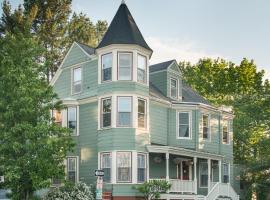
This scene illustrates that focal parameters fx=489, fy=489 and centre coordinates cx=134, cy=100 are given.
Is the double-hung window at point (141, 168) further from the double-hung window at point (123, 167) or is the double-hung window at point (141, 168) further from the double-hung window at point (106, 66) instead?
the double-hung window at point (106, 66)

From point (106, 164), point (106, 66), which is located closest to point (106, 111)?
point (106, 66)

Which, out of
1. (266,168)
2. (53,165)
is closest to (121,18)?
(53,165)

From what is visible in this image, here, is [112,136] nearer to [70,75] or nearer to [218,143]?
[70,75]

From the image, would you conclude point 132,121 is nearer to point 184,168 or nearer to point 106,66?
point 106,66

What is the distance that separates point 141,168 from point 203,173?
7826 mm

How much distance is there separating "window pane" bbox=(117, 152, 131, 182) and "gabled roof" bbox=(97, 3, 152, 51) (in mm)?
6806

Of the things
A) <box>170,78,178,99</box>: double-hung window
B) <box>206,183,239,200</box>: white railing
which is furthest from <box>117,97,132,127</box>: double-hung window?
<box>206,183,239,200</box>: white railing

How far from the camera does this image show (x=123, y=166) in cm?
2867

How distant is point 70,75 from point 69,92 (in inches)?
Answer: 47.2

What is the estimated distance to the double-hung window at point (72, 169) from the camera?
3177cm

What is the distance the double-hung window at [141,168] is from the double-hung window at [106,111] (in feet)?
8.95

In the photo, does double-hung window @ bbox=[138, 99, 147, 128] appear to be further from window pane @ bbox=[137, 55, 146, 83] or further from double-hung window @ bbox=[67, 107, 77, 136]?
double-hung window @ bbox=[67, 107, 77, 136]

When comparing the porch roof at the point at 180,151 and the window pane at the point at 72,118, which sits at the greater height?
the window pane at the point at 72,118

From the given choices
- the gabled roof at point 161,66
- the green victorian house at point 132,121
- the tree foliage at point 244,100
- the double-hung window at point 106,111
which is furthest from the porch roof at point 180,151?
the tree foliage at point 244,100
